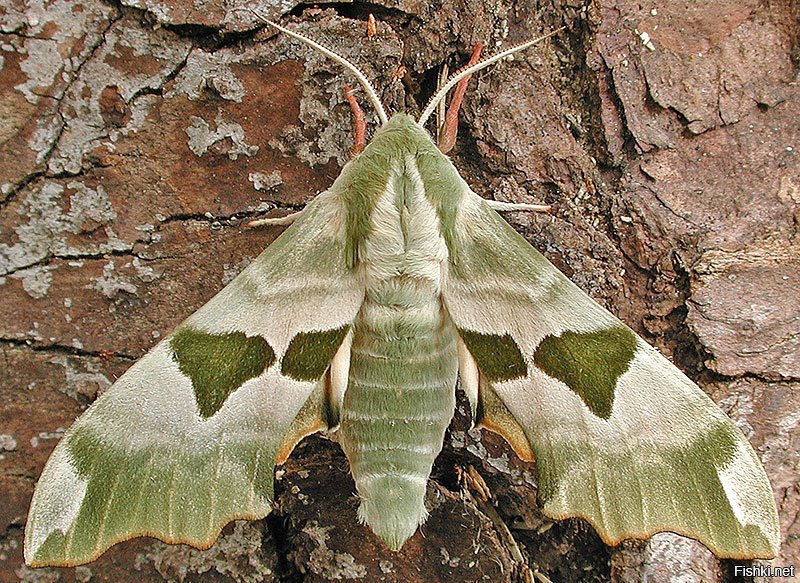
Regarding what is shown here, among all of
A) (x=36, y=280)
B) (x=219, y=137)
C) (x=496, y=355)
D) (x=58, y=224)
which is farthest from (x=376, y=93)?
(x=36, y=280)

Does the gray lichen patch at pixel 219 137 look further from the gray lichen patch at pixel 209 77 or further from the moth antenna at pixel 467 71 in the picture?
the moth antenna at pixel 467 71

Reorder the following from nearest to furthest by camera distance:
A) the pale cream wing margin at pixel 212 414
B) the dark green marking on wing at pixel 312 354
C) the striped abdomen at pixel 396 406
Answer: the pale cream wing margin at pixel 212 414 < the striped abdomen at pixel 396 406 < the dark green marking on wing at pixel 312 354

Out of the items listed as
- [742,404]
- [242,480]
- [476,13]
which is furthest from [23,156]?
[742,404]

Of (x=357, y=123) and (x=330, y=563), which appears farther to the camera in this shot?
(x=357, y=123)

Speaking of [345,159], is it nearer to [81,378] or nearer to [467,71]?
[467,71]

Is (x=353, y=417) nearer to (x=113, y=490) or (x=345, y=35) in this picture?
(x=113, y=490)

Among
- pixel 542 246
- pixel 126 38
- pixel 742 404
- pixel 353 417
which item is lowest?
pixel 353 417

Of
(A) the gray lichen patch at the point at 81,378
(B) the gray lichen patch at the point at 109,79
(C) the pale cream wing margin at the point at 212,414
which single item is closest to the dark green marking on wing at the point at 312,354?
(C) the pale cream wing margin at the point at 212,414
